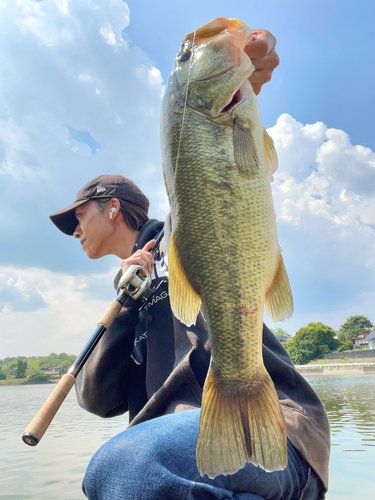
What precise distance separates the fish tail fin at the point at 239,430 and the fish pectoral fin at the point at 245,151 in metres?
0.86

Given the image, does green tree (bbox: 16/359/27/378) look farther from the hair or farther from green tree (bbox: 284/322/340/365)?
the hair

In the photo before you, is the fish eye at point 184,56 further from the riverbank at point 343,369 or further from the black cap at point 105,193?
the riverbank at point 343,369

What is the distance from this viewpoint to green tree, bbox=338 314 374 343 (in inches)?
3570

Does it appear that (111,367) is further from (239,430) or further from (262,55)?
(262,55)

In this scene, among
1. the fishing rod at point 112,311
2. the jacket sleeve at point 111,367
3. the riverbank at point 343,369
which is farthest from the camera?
the riverbank at point 343,369

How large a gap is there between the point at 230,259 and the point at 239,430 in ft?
2.12

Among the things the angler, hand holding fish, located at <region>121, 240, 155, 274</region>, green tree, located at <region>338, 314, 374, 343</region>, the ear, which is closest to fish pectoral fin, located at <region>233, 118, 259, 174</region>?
the angler

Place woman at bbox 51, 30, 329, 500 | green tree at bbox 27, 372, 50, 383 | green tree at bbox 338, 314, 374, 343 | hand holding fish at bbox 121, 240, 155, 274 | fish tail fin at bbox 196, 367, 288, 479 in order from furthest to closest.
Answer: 1. green tree at bbox 338, 314, 374, 343
2. green tree at bbox 27, 372, 50, 383
3. hand holding fish at bbox 121, 240, 155, 274
4. woman at bbox 51, 30, 329, 500
5. fish tail fin at bbox 196, 367, 288, 479

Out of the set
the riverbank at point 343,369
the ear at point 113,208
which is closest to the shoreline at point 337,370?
the riverbank at point 343,369

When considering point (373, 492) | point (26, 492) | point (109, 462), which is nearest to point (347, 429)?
point (373, 492)

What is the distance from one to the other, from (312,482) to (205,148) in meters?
1.56

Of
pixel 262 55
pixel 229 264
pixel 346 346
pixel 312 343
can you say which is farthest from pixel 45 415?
pixel 346 346

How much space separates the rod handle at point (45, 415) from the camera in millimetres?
1946

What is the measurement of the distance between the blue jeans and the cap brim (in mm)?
2268
